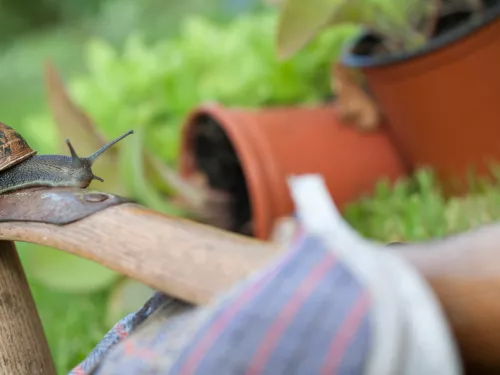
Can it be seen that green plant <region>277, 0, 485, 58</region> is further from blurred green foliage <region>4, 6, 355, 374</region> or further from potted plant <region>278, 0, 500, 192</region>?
blurred green foliage <region>4, 6, 355, 374</region>

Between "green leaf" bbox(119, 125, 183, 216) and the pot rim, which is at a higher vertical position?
the pot rim

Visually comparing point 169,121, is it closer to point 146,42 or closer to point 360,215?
point 360,215

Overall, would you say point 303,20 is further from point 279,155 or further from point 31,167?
point 31,167

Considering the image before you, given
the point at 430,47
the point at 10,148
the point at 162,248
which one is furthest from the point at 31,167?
the point at 430,47

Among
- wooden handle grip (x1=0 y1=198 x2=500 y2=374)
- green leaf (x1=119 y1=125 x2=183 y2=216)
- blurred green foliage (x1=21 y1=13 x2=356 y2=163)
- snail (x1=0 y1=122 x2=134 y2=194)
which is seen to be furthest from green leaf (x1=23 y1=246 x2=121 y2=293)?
wooden handle grip (x1=0 y1=198 x2=500 y2=374)

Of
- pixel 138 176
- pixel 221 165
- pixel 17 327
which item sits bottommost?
pixel 221 165

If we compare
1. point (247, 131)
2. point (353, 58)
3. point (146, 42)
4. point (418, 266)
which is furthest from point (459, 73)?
point (146, 42)

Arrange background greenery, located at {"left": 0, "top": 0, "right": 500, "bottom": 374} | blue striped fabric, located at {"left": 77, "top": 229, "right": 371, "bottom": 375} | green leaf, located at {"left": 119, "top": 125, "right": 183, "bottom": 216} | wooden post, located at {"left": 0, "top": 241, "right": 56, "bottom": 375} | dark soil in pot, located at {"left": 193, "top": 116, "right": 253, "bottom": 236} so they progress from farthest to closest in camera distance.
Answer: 1. dark soil in pot, located at {"left": 193, "top": 116, "right": 253, "bottom": 236}
2. green leaf, located at {"left": 119, "top": 125, "right": 183, "bottom": 216}
3. background greenery, located at {"left": 0, "top": 0, "right": 500, "bottom": 374}
4. wooden post, located at {"left": 0, "top": 241, "right": 56, "bottom": 375}
5. blue striped fabric, located at {"left": 77, "top": 229, "right": 371, "bottom": 375}
